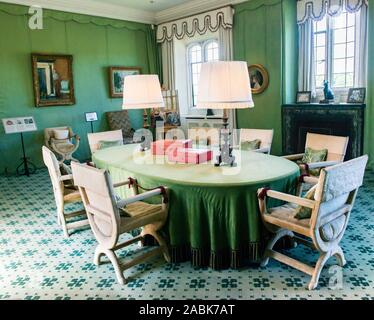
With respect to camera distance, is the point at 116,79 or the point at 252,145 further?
the point at 116,79

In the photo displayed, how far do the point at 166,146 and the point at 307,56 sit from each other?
12.6ft

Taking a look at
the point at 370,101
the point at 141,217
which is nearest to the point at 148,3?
the point at 370,101

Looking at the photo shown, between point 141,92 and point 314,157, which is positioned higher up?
point 141,92

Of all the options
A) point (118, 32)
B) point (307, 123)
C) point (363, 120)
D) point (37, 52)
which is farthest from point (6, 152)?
point (363, 120)

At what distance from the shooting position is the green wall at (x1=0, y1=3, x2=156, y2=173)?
630cm

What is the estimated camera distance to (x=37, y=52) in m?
A: 6.57

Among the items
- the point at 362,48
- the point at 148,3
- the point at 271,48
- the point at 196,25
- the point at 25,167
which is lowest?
the point at 25,167

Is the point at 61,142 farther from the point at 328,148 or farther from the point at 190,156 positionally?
the point at 328,148

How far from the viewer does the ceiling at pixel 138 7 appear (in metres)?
6.76

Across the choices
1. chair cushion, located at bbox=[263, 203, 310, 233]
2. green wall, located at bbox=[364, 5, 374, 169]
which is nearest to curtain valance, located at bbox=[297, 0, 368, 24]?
green wall, located at bbox=[364, 5, 374, 169]

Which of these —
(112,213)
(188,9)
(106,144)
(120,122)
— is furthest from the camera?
(120,122)

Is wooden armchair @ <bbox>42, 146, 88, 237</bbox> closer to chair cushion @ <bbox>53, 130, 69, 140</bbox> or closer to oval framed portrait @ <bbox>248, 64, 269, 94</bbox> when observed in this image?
chair cushion @ <bbox>53, 130, 69, 140</bbox>

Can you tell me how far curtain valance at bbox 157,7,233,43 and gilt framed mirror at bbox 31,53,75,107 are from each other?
2.33m

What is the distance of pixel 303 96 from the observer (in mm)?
6266
